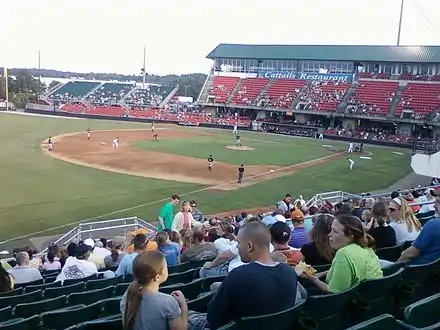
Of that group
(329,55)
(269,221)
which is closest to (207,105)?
(329,55)

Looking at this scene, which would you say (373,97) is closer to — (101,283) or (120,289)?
(101,283)

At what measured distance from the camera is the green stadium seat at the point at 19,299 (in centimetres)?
660

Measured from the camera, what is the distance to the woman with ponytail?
3.79 metres

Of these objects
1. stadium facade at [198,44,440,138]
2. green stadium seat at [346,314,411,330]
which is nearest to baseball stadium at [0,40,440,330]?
green stadium seat at [346,314,411,330]

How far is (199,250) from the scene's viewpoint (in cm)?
830

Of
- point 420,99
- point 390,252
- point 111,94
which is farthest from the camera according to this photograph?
point 111,94

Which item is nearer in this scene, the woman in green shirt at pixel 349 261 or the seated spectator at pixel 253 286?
the seated spectator at pixel 253 286

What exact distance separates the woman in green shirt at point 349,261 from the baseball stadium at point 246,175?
0.02 metres

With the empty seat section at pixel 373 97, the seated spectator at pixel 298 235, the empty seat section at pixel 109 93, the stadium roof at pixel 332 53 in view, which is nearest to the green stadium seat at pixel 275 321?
the seated spectator at pixel 298 235

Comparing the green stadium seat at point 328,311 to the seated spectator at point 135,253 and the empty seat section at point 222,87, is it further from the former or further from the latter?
the empty seat section at point 222,87

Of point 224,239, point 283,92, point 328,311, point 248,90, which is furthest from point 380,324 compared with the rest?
point 248,90

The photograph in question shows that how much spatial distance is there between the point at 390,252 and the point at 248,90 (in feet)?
224

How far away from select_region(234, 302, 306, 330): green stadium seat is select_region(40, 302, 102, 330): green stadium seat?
6.83ft

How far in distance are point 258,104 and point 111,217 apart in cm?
5121
